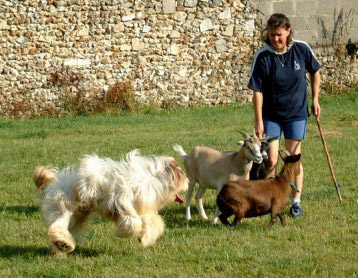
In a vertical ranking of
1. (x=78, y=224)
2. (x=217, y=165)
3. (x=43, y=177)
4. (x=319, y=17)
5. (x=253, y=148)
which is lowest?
(x=78, y=224)

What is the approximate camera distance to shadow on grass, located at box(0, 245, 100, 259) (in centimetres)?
816

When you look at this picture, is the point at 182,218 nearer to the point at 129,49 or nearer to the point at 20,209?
the point at 20,209

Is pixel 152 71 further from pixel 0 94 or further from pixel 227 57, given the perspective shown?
pixel 0 94

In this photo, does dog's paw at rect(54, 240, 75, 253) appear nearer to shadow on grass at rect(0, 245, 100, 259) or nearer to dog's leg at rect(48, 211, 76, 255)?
dog's leg at rect(48, 211, 76, 255)

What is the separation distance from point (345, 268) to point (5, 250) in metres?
3.34

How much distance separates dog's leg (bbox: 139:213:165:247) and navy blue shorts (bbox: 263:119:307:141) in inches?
93.9

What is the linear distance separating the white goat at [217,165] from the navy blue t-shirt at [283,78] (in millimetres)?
526

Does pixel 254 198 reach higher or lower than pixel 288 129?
lower

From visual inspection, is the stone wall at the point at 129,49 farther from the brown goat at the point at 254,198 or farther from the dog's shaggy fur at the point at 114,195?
the dog's shaggy fur at the point at 114,195

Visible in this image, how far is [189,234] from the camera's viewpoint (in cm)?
890

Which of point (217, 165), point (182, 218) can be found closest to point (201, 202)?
point (182, 218)

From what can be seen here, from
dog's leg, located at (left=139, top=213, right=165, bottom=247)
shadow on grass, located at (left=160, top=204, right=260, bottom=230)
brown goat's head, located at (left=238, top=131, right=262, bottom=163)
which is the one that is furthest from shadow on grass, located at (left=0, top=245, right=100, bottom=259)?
brown goat's head, located at (left=238, top=131, right=262, bottom=163)

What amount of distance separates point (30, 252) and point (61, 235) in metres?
0.70

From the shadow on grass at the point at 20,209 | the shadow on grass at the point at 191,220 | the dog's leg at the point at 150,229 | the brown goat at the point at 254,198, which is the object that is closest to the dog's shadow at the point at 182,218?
the shadow on grass at the point at 191,220
